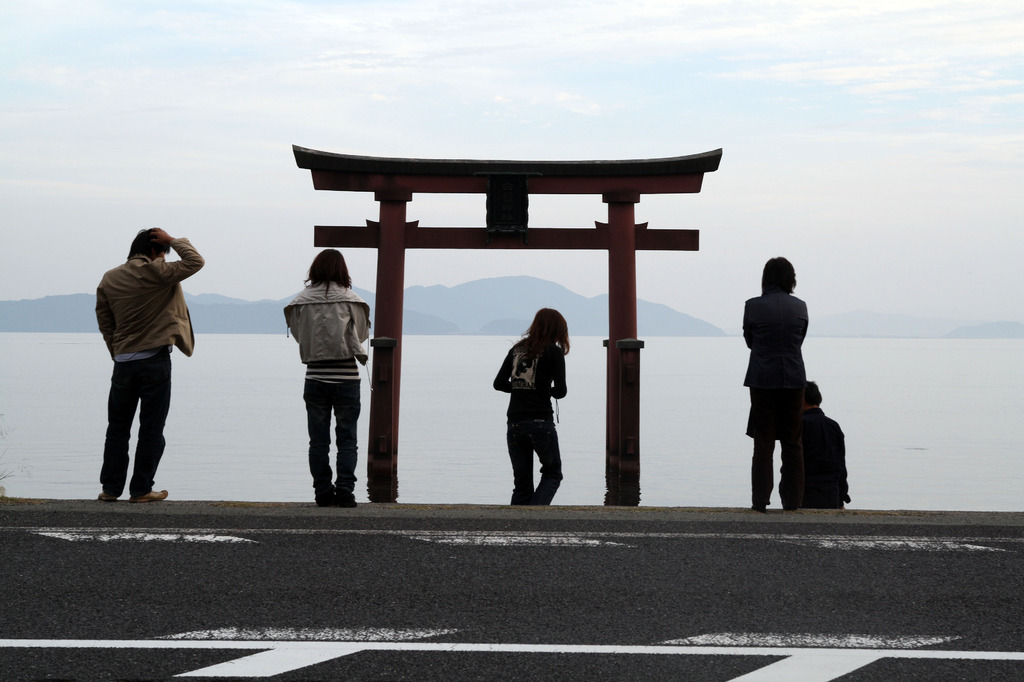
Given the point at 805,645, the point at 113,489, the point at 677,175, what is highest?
the point at 677,175

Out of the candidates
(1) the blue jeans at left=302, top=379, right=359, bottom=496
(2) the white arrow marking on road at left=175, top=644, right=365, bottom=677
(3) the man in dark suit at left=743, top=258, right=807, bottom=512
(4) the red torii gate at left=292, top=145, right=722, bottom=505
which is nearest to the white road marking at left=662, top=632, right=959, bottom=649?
(2) the white arrow marking on road at left=175, top=644, right=365, bottom=677

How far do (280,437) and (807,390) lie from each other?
25751 millimetres

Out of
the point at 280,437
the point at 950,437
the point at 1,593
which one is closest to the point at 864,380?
the point at 950,437

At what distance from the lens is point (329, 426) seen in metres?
6.93

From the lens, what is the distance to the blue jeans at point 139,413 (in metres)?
6.86

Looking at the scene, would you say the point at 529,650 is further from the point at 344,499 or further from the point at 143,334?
the point at 143,334

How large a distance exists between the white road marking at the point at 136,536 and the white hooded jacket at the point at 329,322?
1435 mm

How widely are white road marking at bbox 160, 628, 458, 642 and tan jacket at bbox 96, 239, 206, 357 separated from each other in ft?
10.3

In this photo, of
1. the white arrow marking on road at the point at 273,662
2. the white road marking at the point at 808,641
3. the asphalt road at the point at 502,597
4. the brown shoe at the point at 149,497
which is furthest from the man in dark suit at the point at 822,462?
the white arrow marking on road at the point at 273,662

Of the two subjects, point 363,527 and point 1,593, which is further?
point 363,527

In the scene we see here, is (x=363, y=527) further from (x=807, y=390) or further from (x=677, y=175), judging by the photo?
(x=677, y=175)

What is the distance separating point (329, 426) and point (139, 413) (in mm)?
1172

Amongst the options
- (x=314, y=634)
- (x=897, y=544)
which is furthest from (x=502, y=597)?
(x=897, y=544)

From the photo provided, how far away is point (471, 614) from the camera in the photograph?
13.8 ft
